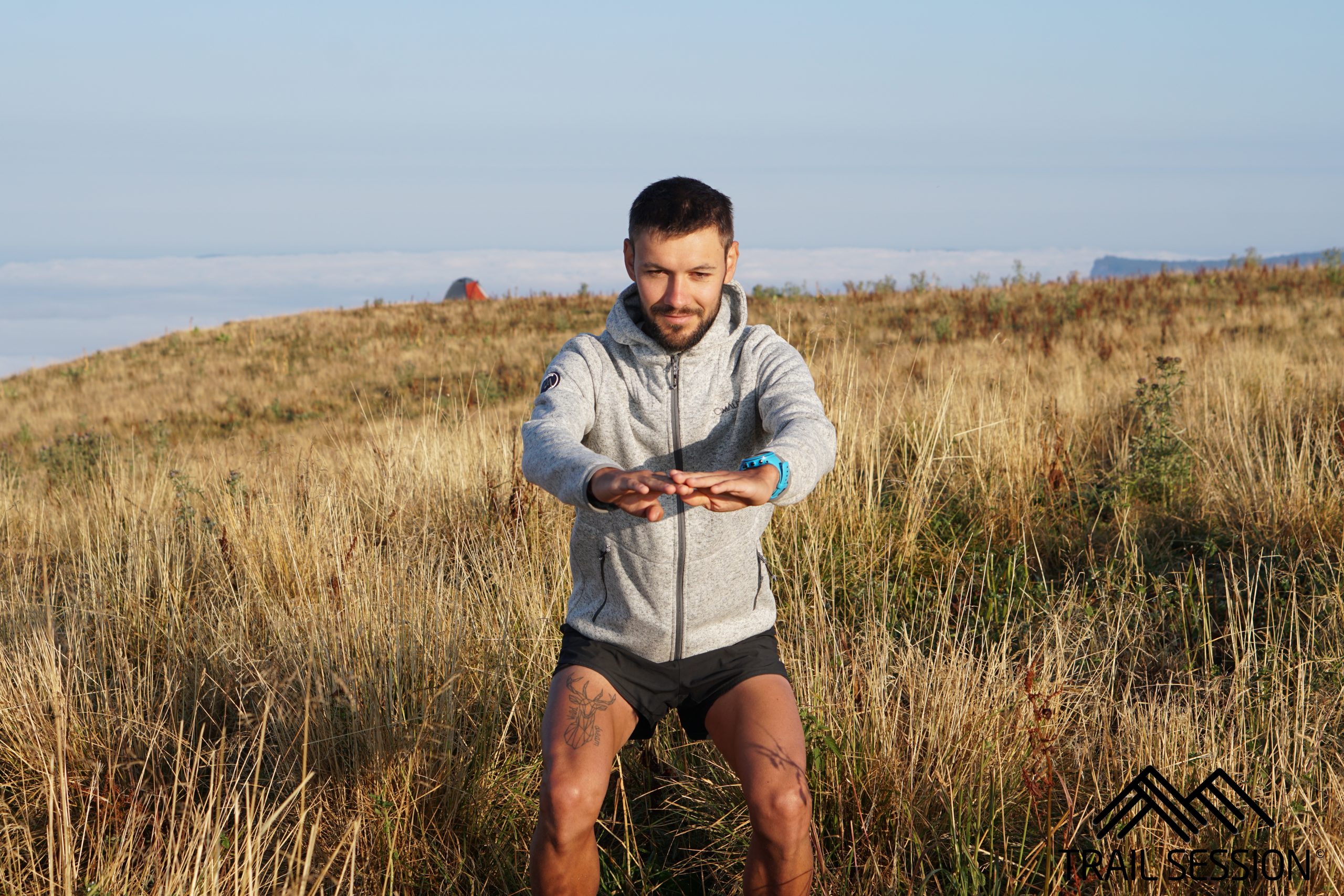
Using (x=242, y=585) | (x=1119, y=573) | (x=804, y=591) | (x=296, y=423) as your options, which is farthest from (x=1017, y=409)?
(x=296, y=423)

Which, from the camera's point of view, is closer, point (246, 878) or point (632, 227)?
point (246, 878)

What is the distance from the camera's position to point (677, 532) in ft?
7.88

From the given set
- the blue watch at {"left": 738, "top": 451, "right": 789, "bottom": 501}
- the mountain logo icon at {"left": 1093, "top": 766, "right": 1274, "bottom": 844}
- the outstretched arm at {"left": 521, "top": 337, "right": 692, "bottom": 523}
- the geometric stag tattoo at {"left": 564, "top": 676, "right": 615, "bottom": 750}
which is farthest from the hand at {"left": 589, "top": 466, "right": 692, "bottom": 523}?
the mountain logo icon at {"left": 1093, "top": 766, "right": 1274, "bottom": 844}

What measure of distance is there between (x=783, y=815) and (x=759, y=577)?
26.8 inches

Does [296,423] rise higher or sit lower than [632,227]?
lower

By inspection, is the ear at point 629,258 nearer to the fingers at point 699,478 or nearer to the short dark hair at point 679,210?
the short dark hair at point 679,210

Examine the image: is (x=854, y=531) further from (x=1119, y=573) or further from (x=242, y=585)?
→ (x=242, y=585)

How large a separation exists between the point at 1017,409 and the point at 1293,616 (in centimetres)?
337

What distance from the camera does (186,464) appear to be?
739 cm

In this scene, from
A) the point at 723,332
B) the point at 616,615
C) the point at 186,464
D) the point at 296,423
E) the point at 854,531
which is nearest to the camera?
the point at 616,615

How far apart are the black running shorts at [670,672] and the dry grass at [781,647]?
0.37 m

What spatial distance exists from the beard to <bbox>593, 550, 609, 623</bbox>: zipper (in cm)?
58

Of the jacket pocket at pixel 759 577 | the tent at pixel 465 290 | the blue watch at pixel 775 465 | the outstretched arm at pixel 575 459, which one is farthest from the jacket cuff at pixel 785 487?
the tent at pixel 465 290

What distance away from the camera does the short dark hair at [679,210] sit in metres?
2.43
